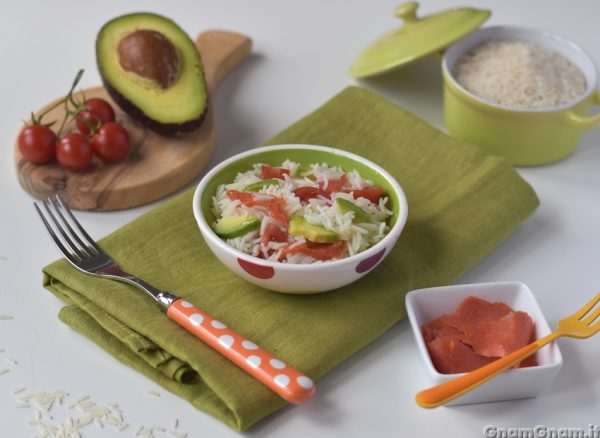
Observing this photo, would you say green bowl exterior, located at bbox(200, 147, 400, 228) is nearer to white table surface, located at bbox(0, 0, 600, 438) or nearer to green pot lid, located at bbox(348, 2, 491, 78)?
white table surface, located at bbox(0, 0, 600, 438)

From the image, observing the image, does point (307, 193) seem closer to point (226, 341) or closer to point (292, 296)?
point (292, 296)

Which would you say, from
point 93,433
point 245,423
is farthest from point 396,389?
point 93,433

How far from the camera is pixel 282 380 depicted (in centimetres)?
202

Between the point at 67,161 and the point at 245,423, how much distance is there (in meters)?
1.16

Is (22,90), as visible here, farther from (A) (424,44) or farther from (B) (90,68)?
(A) (424,44)

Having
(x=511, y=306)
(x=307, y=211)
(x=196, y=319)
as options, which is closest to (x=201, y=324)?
(x=196, y=319)

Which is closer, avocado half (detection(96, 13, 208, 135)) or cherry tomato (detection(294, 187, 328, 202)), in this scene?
cherry tomato (detection(294, 187, 328, 202))

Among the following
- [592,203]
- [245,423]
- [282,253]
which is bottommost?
[592,203]

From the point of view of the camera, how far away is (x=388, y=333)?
7.76 feet

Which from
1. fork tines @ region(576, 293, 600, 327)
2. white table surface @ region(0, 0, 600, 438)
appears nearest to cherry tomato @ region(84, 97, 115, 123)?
white table surface @ region(0, 0, 600, 438)

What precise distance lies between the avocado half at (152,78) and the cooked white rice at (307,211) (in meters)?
0.52

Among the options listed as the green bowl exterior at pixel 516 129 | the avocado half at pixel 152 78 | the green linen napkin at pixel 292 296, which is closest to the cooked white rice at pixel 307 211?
the green linen napkin at pixel 292 296

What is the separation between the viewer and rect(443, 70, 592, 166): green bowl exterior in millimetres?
2881

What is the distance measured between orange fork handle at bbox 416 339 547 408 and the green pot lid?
1.40 metres
